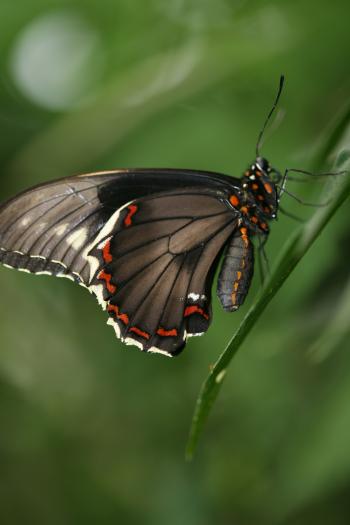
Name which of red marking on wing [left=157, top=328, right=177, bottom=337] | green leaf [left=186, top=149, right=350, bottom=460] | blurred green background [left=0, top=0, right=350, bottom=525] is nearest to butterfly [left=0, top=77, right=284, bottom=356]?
red marking on wing [left=157, top=328, right=177, bottom=337]

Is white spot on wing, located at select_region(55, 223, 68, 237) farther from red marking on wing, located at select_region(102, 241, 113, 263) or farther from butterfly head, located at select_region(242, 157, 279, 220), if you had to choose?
butterfly head, located at select_region(242, 157, 279, 220)

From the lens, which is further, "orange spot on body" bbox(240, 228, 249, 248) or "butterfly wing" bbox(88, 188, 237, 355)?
"orange spot on body" bbox(240, 228, 249, 248)

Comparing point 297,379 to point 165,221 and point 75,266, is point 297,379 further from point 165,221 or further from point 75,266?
point 75,266

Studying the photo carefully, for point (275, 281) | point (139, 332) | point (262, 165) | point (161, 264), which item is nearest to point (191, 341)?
point (161, 264)

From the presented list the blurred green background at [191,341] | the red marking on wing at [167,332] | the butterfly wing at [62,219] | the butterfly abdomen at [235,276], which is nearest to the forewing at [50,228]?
the butterfly wing at [62,219]

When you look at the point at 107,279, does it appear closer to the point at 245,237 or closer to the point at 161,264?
the point at 161,264

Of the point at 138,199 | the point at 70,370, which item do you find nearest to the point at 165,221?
the point at 138,199

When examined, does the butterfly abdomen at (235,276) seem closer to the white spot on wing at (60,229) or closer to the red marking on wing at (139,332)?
the red marking on wing at (139,332)

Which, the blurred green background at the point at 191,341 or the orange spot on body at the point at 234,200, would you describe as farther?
the blurred green background at the point at 191,341
